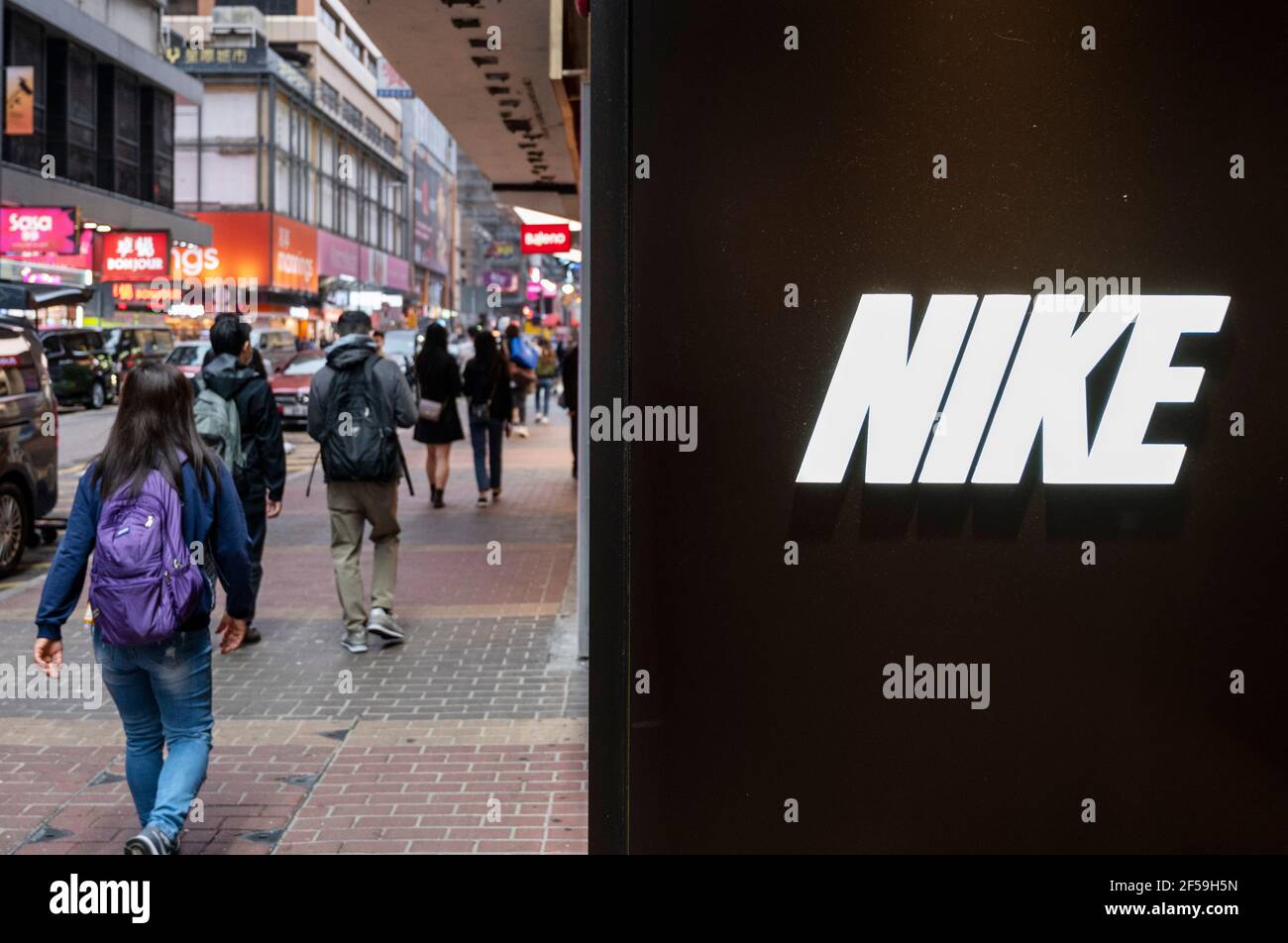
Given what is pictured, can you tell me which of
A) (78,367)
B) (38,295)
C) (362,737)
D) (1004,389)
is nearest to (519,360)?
(38,295)

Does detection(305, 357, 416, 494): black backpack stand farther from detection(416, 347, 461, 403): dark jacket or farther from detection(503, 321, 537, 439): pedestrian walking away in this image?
detection(503, 321, 537, 439): pedestrian walking away

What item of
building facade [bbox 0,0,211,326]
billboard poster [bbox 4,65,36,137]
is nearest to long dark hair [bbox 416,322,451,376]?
building facade [bbox 0,0,211,326]

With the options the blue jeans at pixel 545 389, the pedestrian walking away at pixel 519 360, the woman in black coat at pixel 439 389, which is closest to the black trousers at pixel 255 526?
the woman in black coat at pixel 439 389

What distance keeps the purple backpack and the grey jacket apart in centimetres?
374

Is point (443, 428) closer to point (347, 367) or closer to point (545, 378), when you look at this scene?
point (347, 367)

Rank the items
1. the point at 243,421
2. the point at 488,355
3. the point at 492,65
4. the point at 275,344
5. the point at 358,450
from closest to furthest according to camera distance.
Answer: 1. the point at 243,421
2. the point at 358,450
3. the point at 492,65
4. the point at 488,355
5. the point at 275,344

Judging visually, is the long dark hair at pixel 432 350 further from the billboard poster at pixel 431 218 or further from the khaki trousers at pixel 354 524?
the billboard poster at pixel 431 218

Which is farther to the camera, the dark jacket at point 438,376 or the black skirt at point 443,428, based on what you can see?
the black skirt at point 443,428

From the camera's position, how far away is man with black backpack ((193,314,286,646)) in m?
8.15

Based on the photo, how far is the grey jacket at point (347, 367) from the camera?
8.69 metres

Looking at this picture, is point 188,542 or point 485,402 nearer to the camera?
point 188,542

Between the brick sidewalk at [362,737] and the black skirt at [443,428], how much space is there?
11.6ft

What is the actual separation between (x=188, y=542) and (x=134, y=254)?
4635cm

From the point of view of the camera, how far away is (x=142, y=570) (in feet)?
15.9
